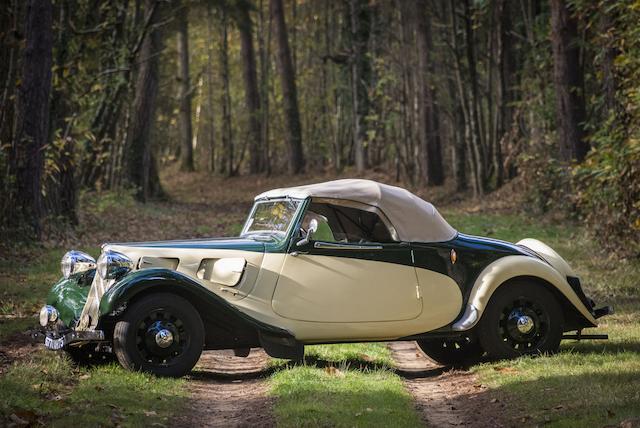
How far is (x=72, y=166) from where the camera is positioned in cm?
2070

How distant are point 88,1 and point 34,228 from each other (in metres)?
7.72

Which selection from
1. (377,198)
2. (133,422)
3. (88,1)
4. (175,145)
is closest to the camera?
(133,422)

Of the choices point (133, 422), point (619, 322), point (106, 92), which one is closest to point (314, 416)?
point (133, 422)

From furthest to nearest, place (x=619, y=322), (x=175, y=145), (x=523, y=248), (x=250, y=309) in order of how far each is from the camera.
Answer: (x=175, y=145) → (x=619, y=322) → (x=523, y=248) → (x=250, y=309)

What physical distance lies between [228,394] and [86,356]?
1.60 m

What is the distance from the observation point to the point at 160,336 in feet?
26.5

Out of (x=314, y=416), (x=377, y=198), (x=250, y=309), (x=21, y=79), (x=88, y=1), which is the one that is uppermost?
(x=88, y=1)

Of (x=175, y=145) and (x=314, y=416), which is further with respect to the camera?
(x=175, y=145)

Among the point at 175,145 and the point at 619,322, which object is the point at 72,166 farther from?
the point at 175,145

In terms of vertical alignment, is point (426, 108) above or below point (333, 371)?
above

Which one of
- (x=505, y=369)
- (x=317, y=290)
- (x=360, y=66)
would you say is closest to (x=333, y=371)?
(x=317, y=290)

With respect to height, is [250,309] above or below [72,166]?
below

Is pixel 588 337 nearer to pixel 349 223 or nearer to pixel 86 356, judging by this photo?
pixel 349 223

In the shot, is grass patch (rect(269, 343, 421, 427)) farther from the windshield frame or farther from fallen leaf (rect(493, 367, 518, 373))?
the windshield frame
